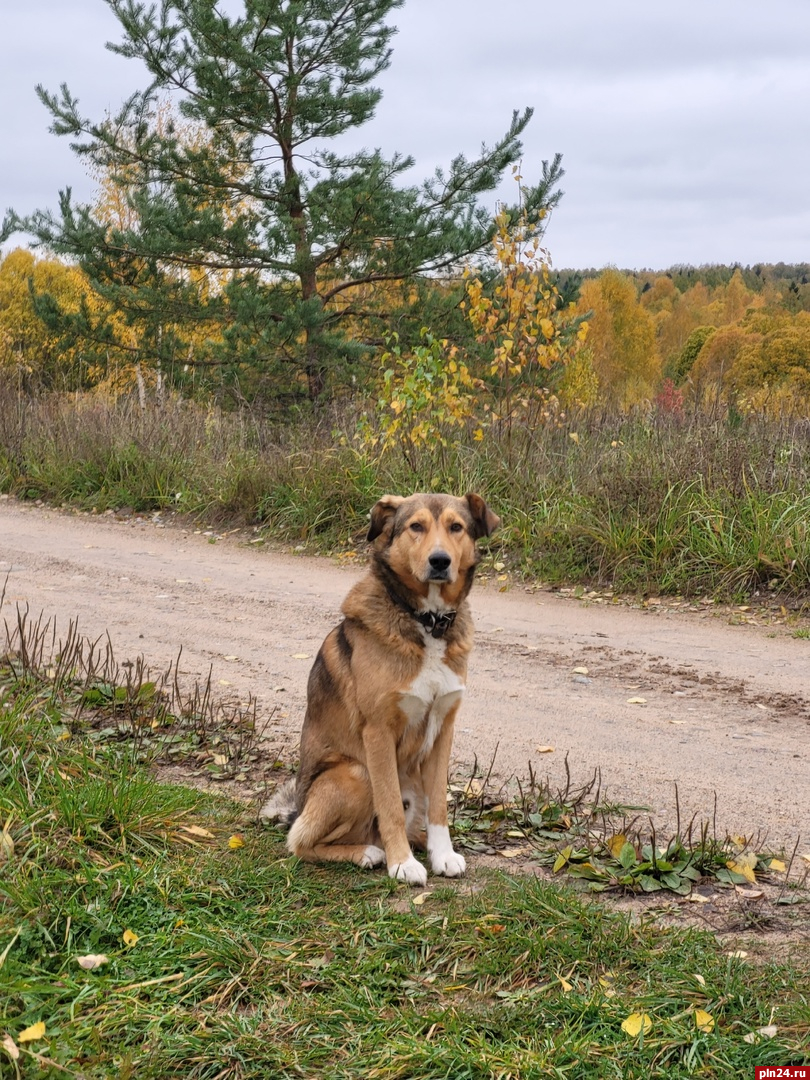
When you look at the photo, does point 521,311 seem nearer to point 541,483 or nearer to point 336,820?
point 541,483

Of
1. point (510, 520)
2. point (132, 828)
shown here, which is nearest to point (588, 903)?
point (132, 828)

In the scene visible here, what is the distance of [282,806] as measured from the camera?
177 inches

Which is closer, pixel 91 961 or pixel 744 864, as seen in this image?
pixel 91 961

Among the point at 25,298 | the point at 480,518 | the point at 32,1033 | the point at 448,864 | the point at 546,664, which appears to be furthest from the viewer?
the point at 25,298

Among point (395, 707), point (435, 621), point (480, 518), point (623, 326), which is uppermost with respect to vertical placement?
point (623, 326)

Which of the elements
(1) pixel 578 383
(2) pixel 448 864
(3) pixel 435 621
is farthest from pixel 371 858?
(1) pixel 578 383

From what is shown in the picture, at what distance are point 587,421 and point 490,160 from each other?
7072mm

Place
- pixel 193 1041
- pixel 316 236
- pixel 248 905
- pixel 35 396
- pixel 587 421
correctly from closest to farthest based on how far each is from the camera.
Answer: pixel 193 1041 < pixel 248 905 < pixel 587 421 < pixel 316 236 < pixel 35 396

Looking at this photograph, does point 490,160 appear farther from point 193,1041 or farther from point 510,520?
point 193,1041

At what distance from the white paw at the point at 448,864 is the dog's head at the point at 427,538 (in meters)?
1.00

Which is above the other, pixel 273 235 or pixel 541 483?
pixel 273 235

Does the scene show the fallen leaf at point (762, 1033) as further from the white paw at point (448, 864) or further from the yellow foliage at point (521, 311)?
the yellow foliage at point (521, 311)

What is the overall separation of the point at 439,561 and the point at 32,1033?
210 centimetres

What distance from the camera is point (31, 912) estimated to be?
3.56m
